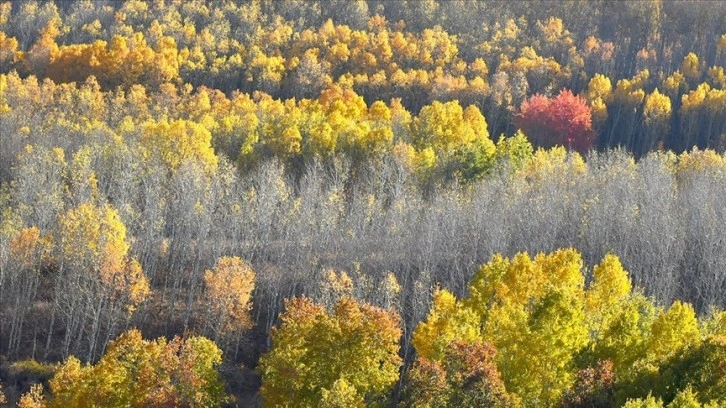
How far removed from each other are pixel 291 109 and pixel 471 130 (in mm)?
22172

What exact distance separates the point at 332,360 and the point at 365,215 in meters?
28.6

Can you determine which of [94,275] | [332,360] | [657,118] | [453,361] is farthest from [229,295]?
[657,118]

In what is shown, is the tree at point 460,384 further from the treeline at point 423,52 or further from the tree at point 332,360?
the treeline at point 423,52

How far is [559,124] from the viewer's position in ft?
372

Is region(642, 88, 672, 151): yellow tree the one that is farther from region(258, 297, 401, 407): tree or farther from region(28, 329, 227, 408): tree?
region(28, 329, 227, 408): tree

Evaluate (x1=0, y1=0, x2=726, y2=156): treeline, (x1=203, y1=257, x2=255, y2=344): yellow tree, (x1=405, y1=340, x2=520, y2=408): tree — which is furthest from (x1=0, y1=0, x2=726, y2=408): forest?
(x1=0, y1=0, x2=726, y2=156): treeline

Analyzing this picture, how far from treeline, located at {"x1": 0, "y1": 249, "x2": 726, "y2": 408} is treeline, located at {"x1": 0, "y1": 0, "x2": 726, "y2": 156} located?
71235 millimetres

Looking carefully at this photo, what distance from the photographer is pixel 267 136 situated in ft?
322

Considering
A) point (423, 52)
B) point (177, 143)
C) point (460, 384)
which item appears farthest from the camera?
point (423, 52)

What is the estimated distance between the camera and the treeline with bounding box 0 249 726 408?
39.2 m

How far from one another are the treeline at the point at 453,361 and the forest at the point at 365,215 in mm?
128

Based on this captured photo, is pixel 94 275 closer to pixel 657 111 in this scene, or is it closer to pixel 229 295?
pixel 229 295

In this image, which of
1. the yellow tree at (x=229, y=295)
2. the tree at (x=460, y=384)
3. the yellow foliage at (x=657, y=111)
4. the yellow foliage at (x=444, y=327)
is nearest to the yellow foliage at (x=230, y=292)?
the yellow tree at (x=229, y=295)

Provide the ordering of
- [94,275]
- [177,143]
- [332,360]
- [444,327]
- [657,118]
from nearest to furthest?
1. [332,360]
2. [444,327]
3. [94,275]
4. [177,143]
5. [657,118]
